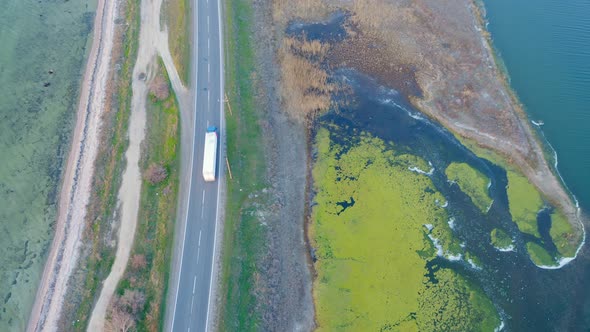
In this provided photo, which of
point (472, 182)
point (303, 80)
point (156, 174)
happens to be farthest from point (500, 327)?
point (156, 174)

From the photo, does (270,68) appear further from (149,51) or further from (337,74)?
(149,51)

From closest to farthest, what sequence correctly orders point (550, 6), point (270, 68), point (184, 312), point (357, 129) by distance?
point (184, 312) < point (357, 129) < point (270, 68) < point (550, 6)

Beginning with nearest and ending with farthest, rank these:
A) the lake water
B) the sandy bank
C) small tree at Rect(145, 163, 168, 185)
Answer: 1. the sandy bank
2. the lake water
3. small tree at Rect(145, 163, 168, 185)

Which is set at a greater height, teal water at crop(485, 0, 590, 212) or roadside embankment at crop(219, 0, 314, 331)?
teal water at crop(485, 0, 590, 212)

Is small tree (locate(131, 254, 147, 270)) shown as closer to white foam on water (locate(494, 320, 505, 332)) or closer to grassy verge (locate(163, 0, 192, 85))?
grassy verge (locate(163, 0, 192, 85))

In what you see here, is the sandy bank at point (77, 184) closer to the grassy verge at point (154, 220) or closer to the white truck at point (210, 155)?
the grassy verge at point (154, 220)

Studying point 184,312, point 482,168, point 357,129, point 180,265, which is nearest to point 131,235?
point 180,265

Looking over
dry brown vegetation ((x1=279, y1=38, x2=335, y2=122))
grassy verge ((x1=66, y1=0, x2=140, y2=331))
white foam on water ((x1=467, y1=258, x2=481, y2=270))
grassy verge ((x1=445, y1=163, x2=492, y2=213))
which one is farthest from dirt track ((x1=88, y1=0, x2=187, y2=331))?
white foam on water ((x1=467, y1=258, x2=481, y2=270))
